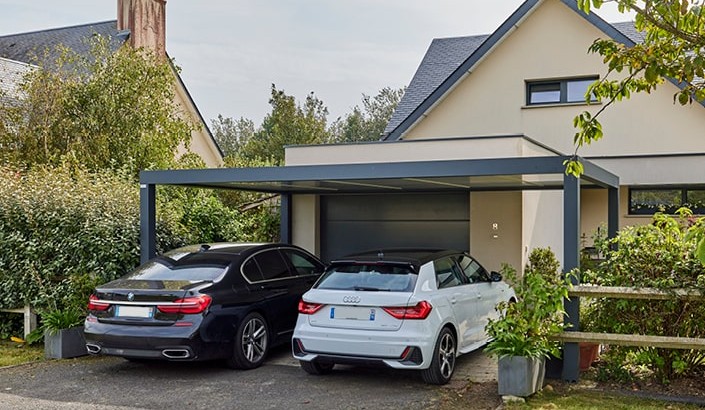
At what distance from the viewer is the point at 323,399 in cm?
712

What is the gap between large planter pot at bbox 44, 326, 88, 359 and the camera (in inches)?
367

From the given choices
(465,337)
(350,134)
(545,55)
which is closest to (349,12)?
(545,55)

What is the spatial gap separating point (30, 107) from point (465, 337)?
12.6 m

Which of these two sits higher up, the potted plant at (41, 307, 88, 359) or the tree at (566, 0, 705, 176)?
the tree at (566, 0, 705, 176)

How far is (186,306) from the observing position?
25.5 feet

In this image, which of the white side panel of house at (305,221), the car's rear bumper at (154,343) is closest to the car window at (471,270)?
the car's rear bumper at (154,343)

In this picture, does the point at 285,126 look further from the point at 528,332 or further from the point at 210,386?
the point at 528,332

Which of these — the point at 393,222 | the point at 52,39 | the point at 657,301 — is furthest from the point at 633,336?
the point at 52,39

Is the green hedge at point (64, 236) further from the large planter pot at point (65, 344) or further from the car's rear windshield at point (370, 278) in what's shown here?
the car's rear windshield at point (370, 278)

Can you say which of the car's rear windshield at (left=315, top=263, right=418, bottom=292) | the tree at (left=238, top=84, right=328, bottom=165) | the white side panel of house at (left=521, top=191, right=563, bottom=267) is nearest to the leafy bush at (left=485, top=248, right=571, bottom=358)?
the car's rear windshield at (left=315, top=263, right=418, bottom=292)

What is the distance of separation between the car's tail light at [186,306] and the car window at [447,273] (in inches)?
106

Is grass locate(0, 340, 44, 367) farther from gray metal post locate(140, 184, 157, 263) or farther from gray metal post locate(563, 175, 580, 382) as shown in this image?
gray metal post locate(563, 175, 580, 382)

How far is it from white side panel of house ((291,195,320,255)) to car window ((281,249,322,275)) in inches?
187

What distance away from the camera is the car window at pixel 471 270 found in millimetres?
8719
